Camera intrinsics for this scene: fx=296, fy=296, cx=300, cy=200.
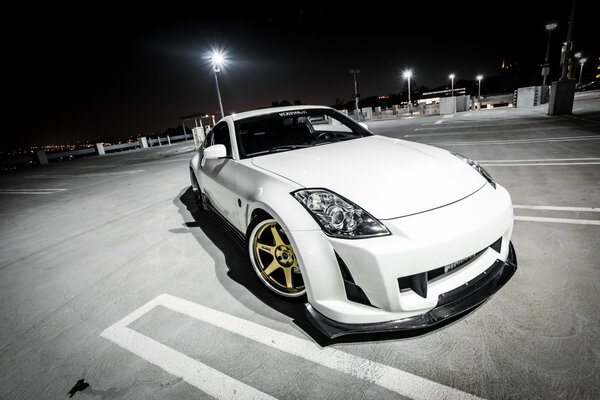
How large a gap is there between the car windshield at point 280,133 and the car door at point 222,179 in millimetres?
193

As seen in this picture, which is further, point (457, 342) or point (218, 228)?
point (218, 228)

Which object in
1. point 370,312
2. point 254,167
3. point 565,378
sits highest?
point 254,167

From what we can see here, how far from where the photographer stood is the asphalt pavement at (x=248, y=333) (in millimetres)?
1526

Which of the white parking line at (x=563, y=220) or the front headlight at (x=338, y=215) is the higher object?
the front headlight at (x=338, y=215)

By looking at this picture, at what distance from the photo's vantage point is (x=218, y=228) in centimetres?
386

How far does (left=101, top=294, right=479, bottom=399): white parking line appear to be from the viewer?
1486 millimetres

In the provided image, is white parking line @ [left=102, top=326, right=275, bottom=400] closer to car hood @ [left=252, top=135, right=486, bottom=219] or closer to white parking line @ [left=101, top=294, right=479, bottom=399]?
white parking line @ [left=101, top=294, right=479, bottom=399]

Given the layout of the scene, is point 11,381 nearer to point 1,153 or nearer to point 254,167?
point 254,167

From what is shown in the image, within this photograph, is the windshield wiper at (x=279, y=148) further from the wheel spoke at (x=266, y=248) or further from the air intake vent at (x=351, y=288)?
the air intake vent at (x=351, y=288)

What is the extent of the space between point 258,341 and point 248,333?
112 millimetres

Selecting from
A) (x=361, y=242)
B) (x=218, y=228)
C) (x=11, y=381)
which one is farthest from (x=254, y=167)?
(x=11, y=381)

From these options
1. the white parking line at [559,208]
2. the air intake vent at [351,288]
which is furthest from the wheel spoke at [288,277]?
the white parking line at [559,208]

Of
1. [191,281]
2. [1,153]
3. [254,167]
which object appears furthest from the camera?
[1,153]

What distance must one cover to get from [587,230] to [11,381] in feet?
15.2
